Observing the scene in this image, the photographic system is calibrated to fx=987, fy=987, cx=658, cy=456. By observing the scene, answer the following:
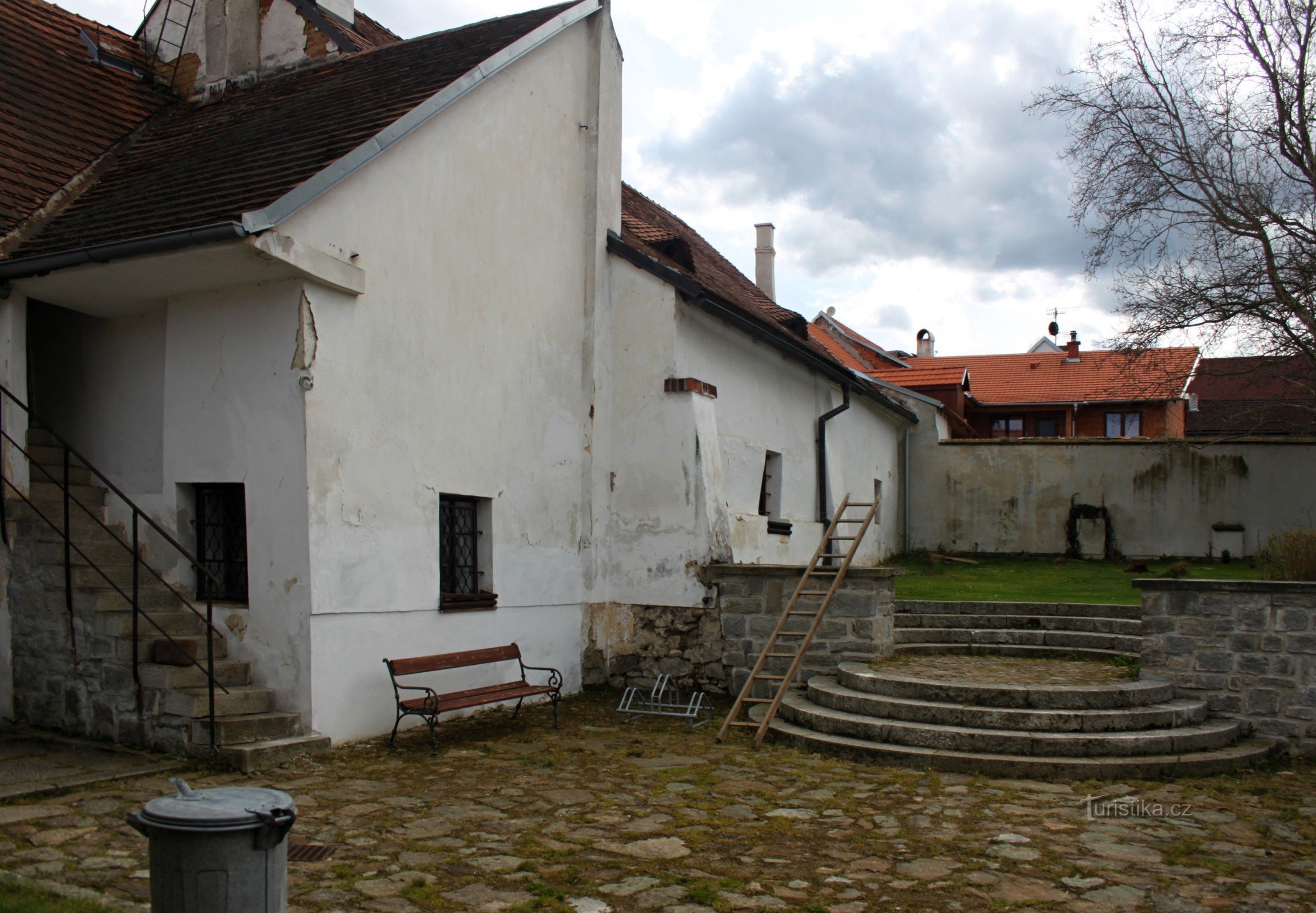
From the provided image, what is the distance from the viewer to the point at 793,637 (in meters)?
9.95

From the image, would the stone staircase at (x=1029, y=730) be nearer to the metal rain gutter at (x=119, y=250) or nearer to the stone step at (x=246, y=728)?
the stone step at (x=246, y=728)

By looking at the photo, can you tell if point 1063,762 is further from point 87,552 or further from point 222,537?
point 87,552

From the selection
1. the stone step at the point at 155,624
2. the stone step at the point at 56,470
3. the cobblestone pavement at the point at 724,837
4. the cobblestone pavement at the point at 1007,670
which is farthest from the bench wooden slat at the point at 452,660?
the cobblestone pavement at the point at 1007,670

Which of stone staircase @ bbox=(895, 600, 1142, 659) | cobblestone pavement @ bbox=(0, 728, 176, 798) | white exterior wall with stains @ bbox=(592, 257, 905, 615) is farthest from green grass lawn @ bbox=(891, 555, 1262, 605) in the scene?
cobblestone pavement @ bbox=(0, 728, 176, 798)

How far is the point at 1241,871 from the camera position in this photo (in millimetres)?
5125

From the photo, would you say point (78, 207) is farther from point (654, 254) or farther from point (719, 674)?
point (719, 674)

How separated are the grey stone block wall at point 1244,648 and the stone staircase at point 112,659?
22.9 feet

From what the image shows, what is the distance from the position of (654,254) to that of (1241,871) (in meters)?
9.53

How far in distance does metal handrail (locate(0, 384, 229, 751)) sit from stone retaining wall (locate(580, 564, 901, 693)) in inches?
168

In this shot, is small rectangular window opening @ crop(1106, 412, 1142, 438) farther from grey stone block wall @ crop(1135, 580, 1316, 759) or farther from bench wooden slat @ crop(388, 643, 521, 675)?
bench wooden slat @ crop(388, 643, 521, 675)

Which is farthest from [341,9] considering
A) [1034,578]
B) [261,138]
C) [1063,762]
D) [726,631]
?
[1034,578]

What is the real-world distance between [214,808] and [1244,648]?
798 cm

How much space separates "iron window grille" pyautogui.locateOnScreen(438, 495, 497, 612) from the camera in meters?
9.11

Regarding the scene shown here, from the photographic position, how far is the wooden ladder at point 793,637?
865 cm
